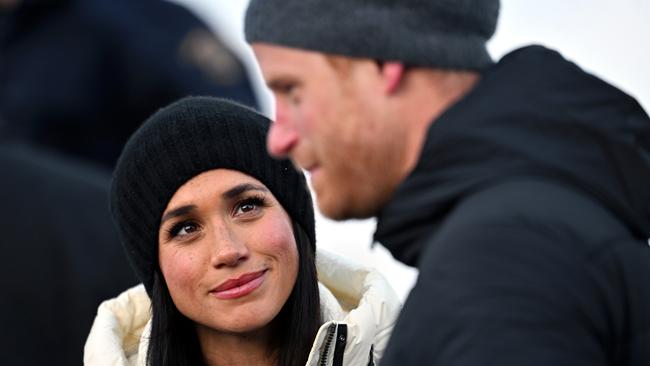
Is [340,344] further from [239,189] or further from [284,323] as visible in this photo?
[239,189]

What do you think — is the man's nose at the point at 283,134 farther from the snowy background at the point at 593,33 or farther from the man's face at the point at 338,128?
the snowy background at the point at 593,33

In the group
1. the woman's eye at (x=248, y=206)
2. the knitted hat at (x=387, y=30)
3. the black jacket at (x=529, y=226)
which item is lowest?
the woman's eye at (x=248, y=206)

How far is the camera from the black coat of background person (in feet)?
14.6

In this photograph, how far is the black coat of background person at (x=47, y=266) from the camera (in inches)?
176

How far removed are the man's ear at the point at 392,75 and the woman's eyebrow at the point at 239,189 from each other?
1.27m

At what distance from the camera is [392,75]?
2.47 meters

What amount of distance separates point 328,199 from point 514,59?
0.35 metres

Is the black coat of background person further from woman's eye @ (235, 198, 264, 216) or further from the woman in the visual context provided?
woman's eye @ (235, 198, 264, 216)

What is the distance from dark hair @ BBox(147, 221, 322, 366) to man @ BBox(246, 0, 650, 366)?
3.91 ft

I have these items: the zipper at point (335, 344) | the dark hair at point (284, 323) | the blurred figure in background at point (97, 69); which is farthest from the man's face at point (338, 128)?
the blurred figure in background at point (97, 69)

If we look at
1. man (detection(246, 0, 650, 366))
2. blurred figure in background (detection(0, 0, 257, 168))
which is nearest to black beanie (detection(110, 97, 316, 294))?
man (detection(246, 0, 650, 366))

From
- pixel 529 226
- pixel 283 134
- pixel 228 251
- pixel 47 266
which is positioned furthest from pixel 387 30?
pixel 47 266

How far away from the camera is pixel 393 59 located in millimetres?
2482

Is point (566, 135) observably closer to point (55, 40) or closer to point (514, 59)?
Answer: point (514, 59)
